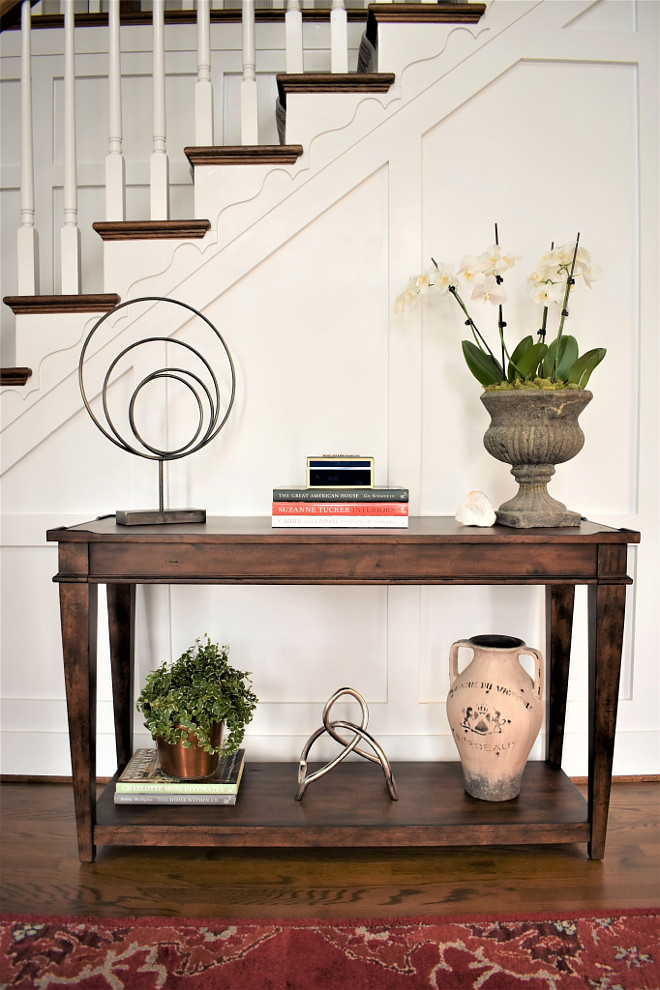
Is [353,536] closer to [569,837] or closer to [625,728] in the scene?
[569,837]

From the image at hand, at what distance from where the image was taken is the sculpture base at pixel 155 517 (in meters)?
1.71

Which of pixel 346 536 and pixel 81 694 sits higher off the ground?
pixel 346 536

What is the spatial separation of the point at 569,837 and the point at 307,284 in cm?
155

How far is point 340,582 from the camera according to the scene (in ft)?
5.25

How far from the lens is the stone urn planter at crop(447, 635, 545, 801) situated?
168 cm

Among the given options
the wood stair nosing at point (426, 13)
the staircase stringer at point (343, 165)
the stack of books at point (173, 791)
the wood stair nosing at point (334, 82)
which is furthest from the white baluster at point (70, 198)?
the stack of books at point (173, 791)

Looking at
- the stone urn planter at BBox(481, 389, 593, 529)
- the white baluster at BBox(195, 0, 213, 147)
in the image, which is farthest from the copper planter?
the white baluster at BBox(195, 0, 213, 147)

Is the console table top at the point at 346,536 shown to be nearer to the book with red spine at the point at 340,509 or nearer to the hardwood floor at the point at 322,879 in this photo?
the book with red spine at the point at 340,509

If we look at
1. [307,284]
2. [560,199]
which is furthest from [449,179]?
[307,284]

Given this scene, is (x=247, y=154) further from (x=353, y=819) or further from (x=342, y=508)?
(x=353, y=819)

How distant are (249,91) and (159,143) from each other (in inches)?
11.2

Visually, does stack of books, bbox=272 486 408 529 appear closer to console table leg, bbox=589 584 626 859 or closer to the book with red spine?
the book with red spine

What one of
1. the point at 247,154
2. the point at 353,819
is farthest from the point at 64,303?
the point at 353,819

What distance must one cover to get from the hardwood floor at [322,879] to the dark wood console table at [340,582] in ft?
0.21
